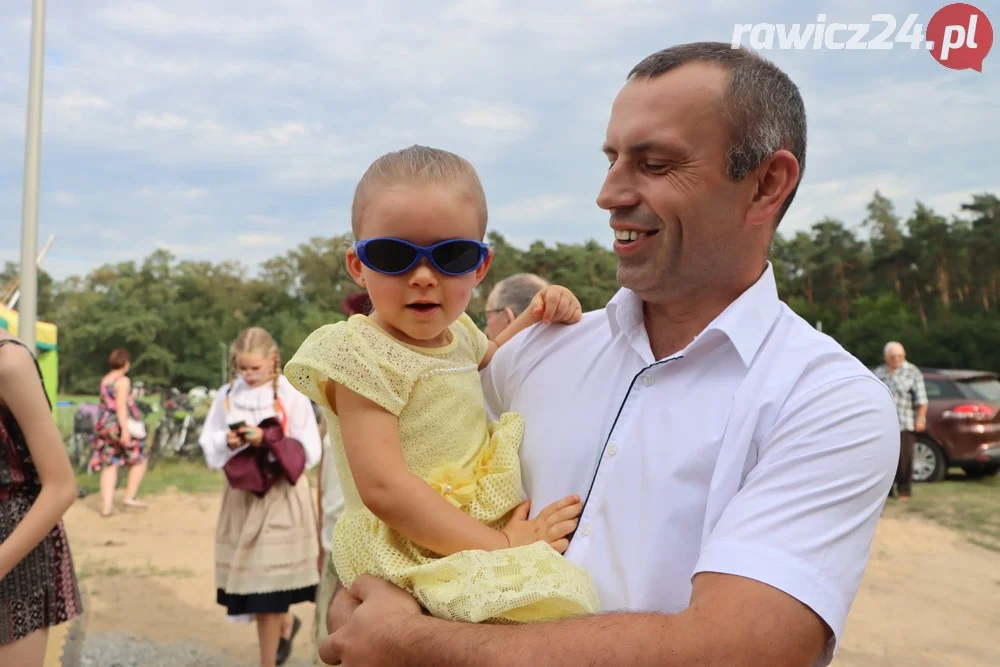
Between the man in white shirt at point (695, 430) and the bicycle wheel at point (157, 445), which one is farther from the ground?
the man in white shirt at point (695, 430)

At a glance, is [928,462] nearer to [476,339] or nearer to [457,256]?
[476,339]

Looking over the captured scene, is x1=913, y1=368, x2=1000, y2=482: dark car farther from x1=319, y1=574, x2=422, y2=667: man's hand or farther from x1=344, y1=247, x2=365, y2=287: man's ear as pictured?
x1=319, y1=574, x2=422, y2=667: man's hand

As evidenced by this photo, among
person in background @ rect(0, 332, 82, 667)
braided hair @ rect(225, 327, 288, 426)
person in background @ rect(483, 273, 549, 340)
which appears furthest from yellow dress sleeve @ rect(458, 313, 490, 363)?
braided hair @ rect(225, 327, 288, 426)

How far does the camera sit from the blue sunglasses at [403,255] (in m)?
1.77

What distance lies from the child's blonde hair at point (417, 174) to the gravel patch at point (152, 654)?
185 inches

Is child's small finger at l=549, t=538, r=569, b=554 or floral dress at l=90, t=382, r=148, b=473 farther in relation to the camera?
floral dress at l=90, t=382, r=148, b=473

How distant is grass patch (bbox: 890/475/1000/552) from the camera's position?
9.19 m

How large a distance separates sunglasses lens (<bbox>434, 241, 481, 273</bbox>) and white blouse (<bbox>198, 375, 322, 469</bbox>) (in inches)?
143

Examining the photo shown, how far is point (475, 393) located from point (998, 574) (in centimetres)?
787

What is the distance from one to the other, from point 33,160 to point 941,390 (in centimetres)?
1165

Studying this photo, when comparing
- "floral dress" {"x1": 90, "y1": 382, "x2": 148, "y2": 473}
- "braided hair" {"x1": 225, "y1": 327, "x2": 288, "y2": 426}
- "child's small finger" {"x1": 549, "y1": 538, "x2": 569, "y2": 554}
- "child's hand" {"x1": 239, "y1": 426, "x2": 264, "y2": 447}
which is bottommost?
"floral dress" {"x1": 90, "y1": 382, "x2": 148, "y2": 473}

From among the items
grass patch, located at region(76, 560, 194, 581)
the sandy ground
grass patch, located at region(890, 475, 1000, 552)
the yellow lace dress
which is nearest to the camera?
the yellow lace dress

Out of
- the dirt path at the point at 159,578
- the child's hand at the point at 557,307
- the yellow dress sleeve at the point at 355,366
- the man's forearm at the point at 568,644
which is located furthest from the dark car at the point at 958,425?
the man's forearm at the point at 568,644

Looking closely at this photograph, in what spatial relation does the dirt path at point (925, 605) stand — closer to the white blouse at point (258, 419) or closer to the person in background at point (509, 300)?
the person in background at point (509, 300)
